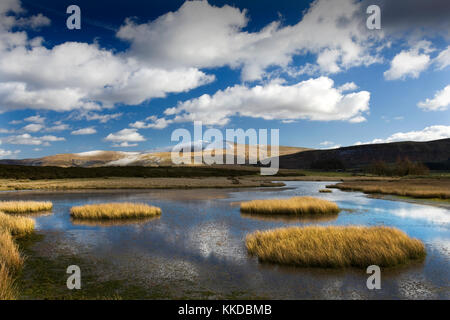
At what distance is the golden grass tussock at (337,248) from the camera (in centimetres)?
1378

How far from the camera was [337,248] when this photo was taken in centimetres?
1473

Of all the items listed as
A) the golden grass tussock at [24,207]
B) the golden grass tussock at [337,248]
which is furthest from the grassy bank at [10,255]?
the golden grass tussock at [337,248]

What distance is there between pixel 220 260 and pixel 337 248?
550 cm

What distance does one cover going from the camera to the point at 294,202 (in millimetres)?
32344

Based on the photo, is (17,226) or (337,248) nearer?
(337,248)

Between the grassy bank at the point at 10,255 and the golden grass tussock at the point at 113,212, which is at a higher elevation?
the grassy bank at the point at 10,255

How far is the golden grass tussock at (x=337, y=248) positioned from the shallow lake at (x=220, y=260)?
0.58m

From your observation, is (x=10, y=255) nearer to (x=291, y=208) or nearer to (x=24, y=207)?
(x=24, y=207)

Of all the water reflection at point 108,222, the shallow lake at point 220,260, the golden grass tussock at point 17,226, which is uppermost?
the golden grass tussock at point 17,226

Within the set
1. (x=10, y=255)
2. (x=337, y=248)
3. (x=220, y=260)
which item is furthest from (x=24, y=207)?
(x=337, y=248)

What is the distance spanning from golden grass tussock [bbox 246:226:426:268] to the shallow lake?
0.58 metres

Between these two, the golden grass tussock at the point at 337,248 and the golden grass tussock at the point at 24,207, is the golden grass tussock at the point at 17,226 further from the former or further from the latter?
the golden grass tussock at the point at 337,248

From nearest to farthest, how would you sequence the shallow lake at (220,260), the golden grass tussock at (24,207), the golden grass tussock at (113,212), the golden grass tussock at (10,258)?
the shallow lake at (220,260) < the golden grass tussock at (10,258) < the golden grass tussock at (113,212) < the golden grass tussock at (24,207)

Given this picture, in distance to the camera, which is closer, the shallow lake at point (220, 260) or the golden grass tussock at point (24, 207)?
the shallow lake at point (220, 260)
